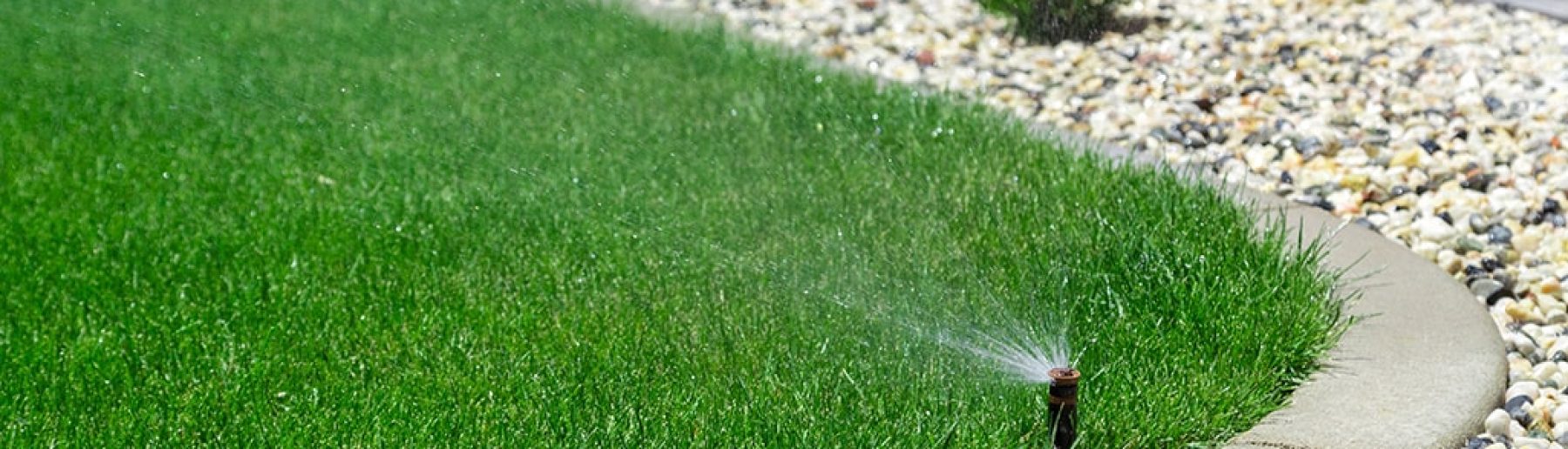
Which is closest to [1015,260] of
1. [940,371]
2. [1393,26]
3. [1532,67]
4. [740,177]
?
[940,371]

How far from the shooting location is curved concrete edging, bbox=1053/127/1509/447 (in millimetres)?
3039

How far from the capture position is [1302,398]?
10.5 feet

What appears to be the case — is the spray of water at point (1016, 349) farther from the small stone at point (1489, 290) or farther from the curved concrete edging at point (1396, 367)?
the small stone at point (1489, 290)

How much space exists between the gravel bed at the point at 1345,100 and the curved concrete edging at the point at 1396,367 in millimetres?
74

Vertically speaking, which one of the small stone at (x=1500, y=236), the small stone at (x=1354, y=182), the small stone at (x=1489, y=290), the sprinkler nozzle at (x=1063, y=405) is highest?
the sprinkler nozzle at (x=1063, y=405)

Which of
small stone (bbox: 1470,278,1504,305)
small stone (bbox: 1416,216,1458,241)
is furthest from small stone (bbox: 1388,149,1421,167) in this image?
small stone (bbox: 1470,278,1504,305)

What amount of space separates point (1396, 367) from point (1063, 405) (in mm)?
878

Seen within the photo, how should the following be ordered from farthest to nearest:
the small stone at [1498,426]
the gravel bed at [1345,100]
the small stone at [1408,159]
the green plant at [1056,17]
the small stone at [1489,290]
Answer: the green plant at [1056,17] → the small stone at [1408,159] → the gravel bed at [1345,100] → the small stone at [1489,290] → the small stone at [1498,426]

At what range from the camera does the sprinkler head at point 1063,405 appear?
2689 millimetres

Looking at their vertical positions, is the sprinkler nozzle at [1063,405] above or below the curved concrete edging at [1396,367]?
above

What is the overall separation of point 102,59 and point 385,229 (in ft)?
7.87

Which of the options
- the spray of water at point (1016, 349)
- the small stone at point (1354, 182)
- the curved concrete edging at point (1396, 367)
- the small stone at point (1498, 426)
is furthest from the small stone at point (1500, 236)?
the spray of water at point (1016, 349)

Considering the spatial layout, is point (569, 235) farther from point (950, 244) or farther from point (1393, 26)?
point (1393, 26)

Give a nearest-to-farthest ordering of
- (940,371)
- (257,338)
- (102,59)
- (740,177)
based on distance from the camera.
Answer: (940,371), (257,338), (740,177), (102,59)
